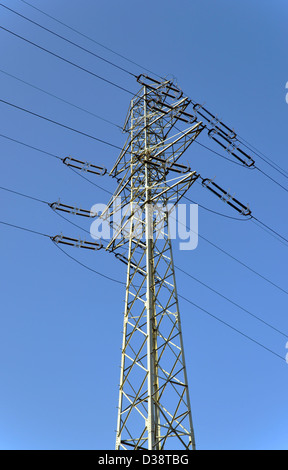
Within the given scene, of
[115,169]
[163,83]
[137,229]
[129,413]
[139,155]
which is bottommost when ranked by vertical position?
[129,413]

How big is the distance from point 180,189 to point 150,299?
5.77 meters

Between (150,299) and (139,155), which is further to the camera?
(139,155)

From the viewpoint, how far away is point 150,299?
1791cm

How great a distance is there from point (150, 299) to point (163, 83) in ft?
44.4
